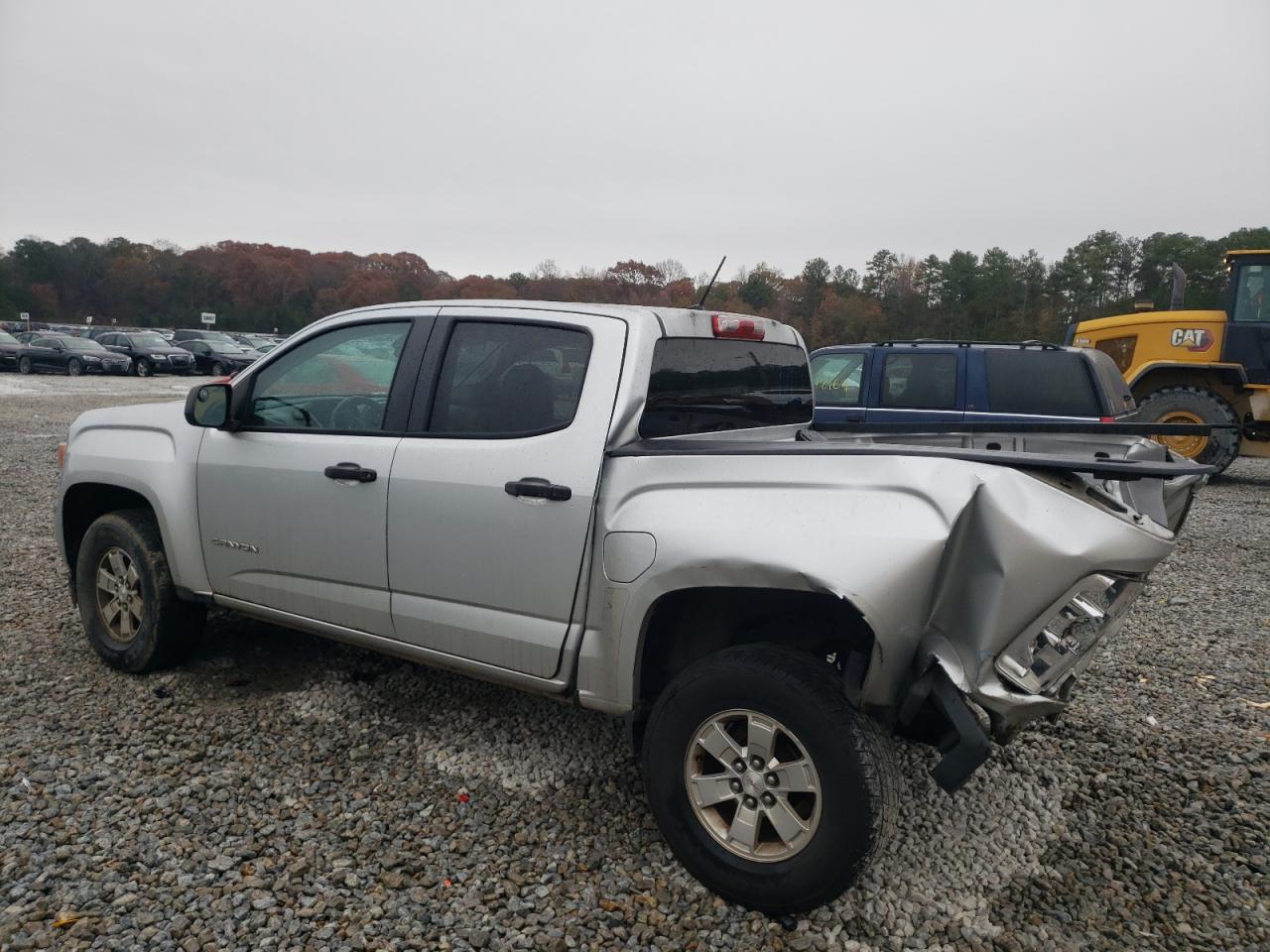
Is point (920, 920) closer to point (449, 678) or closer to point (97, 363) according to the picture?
point (449, 678)

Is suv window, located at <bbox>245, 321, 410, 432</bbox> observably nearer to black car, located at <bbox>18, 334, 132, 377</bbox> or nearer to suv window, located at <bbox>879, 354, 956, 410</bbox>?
suv window, located at <bbox>879, 354, 956, 410</bbox>

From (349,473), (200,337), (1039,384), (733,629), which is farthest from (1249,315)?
(200,337)

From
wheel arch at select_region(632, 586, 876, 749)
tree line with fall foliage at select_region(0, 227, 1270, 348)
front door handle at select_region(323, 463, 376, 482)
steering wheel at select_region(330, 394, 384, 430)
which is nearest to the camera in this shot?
wheel arch at select_region(632, 586, 876, 749)

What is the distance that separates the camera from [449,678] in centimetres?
429

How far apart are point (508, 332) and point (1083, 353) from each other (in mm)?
6756

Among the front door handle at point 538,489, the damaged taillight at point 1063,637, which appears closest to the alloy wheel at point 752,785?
the damaged taillight at point 1063,637

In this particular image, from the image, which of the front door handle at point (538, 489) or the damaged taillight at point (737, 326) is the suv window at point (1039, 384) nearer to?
the damaged taillight at point (737, 326)

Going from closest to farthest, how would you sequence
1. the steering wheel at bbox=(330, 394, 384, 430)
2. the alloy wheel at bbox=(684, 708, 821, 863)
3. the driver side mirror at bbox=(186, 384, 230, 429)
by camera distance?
1. the alloy wheel at bbox=(684, 708, 821, 863)
2. the steering wheel at bbox=(330, 394, 384, 430)
3. the driver side mirror at bbox=(186, 384, 230, 429)

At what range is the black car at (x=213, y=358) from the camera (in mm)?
34531

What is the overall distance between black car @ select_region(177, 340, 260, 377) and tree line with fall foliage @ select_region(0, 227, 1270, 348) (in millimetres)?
10680

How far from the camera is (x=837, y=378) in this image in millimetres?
9156

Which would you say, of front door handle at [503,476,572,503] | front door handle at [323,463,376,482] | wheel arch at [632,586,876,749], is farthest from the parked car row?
wheel arch at [632,586,876,749]

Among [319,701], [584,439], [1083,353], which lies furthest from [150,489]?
[1083,353]

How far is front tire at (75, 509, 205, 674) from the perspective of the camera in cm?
410
